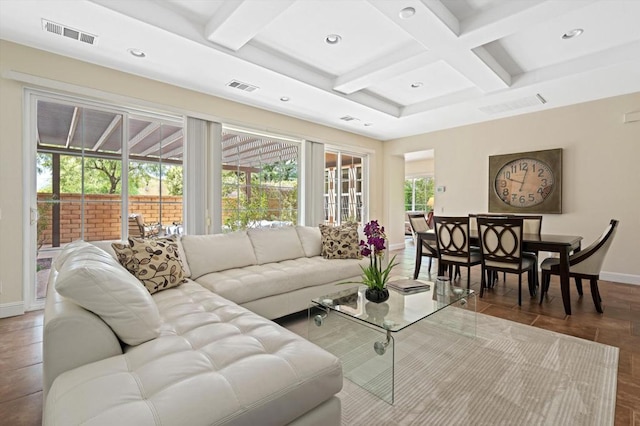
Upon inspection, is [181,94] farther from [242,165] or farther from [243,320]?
[243,320]

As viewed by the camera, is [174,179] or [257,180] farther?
[257,180]

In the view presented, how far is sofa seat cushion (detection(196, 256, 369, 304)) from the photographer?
8.37ft

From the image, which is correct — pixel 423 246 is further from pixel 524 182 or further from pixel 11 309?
pixel 11 309

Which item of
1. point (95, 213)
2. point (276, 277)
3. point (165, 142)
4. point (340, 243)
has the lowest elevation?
point (276, 277)

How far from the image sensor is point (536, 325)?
2.76 metres

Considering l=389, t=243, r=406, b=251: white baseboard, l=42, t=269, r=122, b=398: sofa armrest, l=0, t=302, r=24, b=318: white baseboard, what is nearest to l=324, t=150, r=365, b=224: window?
l=389, t=243, r=406, b=251: white baseboard

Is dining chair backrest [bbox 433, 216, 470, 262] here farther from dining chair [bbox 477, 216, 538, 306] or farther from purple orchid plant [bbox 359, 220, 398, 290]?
purple orchid plant [bbox 359, 220, 398, 290]

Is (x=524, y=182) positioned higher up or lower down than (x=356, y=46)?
lower down

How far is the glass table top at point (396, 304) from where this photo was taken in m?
1.99

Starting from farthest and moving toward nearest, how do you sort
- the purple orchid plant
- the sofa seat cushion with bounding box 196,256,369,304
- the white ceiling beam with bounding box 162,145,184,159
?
1. the white ceiling beam with bounding box 162,145,184,159
2. the sofa seat cushion with bounding box 196,256,369,304
3. the purple orchid plant

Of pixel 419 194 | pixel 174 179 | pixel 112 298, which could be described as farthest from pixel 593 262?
pixel 419 194

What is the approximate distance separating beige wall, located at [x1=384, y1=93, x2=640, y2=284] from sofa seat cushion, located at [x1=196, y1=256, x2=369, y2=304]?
3648mm

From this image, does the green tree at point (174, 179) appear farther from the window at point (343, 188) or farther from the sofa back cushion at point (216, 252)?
the window at point (343, 188)

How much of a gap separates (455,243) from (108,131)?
14.6ft
